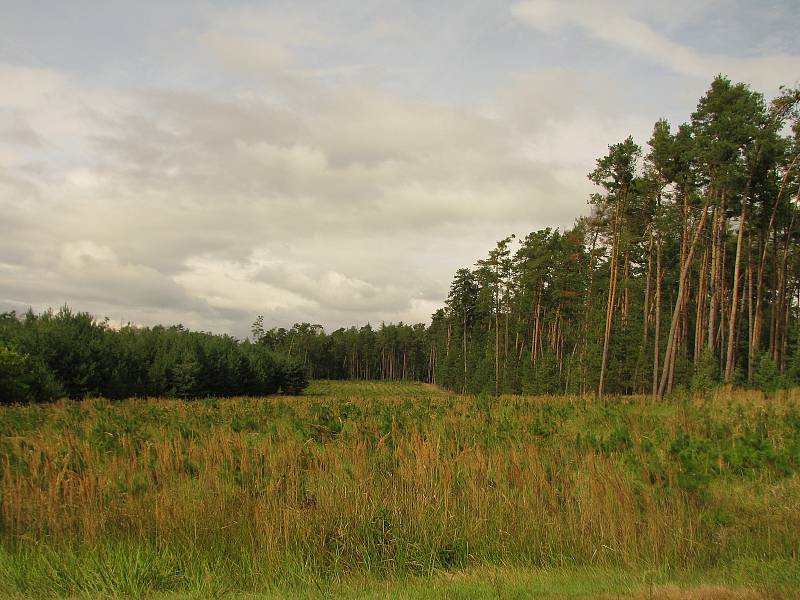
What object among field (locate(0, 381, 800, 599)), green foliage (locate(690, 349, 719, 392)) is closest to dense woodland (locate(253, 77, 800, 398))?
green foliage (locate(690, 349, 719, 392))

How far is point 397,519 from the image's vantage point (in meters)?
5.47

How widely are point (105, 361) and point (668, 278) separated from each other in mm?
40283

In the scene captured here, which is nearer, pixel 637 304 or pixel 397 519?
pixel 397 519

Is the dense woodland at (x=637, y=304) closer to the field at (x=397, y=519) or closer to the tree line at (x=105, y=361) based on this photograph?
the tree line at (x=105, y=361)

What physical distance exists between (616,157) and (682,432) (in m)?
23.7

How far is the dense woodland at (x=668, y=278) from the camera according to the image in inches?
985

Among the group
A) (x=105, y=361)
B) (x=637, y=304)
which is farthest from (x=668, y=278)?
(x=105, y=361)

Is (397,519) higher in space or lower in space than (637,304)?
lower

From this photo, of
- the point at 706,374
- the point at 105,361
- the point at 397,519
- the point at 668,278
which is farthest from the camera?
the point at 668,278

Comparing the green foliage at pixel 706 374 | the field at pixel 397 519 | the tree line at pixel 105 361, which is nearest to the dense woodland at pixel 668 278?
the green foliage at pixel 706 374

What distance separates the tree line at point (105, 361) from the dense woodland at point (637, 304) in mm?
100

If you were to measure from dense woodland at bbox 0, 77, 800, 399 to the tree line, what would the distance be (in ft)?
0.33

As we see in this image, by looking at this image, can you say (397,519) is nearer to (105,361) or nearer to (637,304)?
(105,361)

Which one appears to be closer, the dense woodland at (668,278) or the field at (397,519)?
the field at (397,519)
